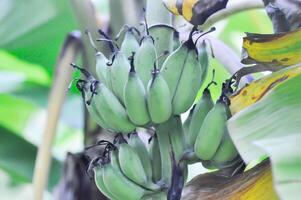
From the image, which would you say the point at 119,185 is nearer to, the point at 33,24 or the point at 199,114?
the point at 199,114

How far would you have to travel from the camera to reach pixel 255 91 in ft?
1.72

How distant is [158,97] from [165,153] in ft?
0.20

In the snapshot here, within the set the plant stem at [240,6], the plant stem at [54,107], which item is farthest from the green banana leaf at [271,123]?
the plant stem at [54,107]

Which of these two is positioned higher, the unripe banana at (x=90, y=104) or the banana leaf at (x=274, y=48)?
the banana leaf at (x=274, y=48)

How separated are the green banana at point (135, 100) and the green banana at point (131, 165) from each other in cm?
3

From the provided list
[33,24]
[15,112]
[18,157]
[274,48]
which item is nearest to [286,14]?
[274,48]

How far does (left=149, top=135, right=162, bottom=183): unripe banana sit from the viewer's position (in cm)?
60

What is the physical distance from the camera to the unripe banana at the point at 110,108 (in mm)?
569

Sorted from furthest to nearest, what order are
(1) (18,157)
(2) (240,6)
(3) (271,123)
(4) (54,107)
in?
(1) (18,157) < (4) (54,107) < (2) (240,6) < (3) (271,123)

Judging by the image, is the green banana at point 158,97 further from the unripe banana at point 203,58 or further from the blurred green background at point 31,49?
the blurred green background at point 31,49

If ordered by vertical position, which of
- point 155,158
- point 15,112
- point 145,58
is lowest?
point 15,112

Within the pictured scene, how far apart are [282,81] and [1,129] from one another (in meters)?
0.72

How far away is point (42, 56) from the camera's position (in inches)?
51.0

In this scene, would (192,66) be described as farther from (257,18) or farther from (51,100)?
A: (257,18)
